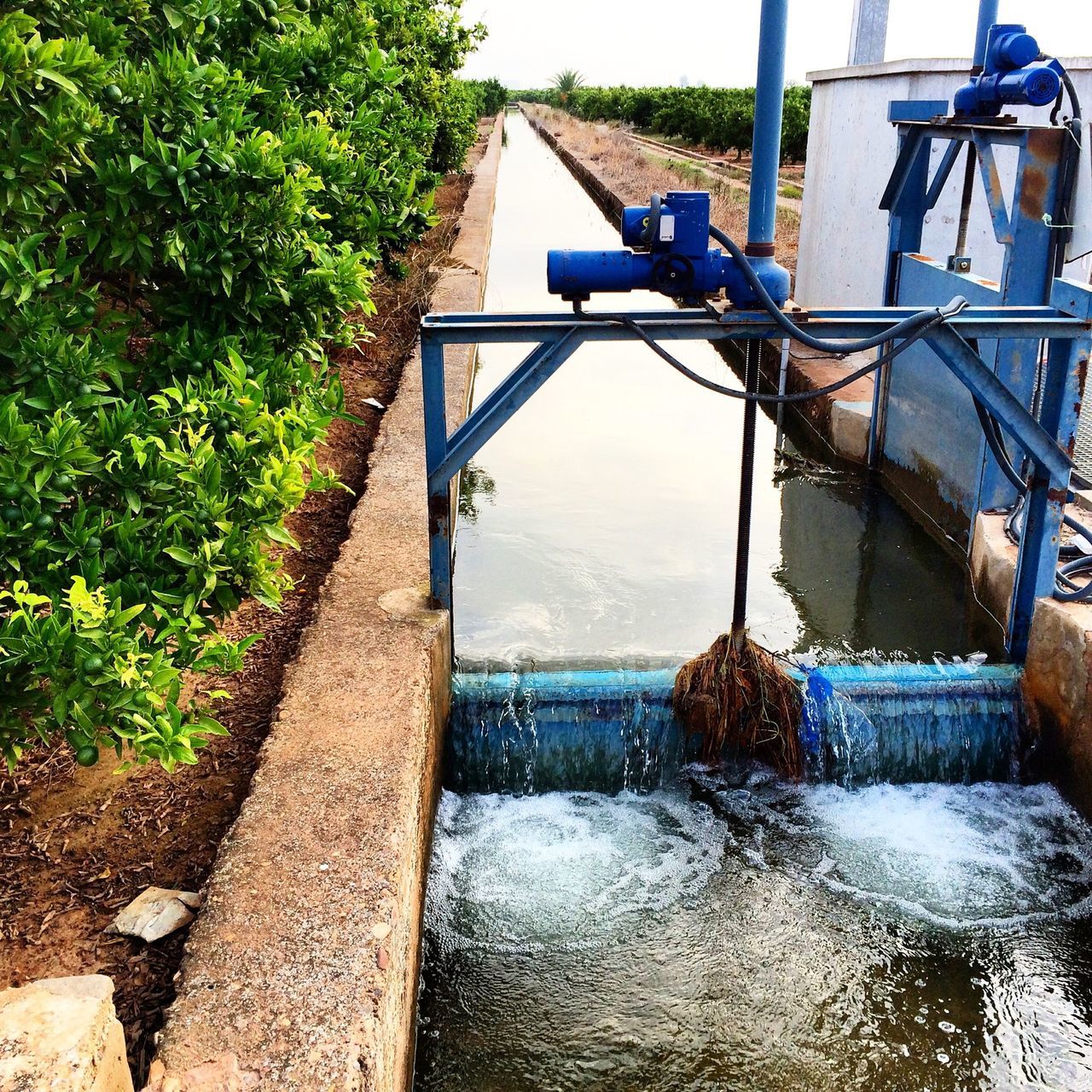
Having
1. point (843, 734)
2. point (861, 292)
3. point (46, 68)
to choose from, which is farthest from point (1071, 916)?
point (861, 292)

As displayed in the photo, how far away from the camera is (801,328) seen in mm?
3705

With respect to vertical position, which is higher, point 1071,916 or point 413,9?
point 413,9

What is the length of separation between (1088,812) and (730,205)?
47.0 ft

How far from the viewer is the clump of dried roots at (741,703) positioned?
429 centimetres

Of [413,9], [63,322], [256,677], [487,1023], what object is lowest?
[487,1023]

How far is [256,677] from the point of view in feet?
12.8

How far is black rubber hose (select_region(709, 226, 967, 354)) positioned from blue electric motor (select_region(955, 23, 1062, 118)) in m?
1.04

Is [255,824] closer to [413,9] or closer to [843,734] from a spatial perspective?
[843,734]

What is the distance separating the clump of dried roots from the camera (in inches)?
Result: 169

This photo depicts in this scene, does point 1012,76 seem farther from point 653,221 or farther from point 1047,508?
point 653,221

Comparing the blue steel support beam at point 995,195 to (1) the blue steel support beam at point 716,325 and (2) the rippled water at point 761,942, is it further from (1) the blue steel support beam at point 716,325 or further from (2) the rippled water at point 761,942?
(2) the rippled water at point 761,942

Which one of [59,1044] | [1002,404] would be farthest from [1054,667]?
[59,1044]

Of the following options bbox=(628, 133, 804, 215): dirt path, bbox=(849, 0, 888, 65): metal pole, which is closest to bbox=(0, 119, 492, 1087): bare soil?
bbox=(628, 133, 804, 215): dirt path

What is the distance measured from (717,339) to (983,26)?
2.63m
